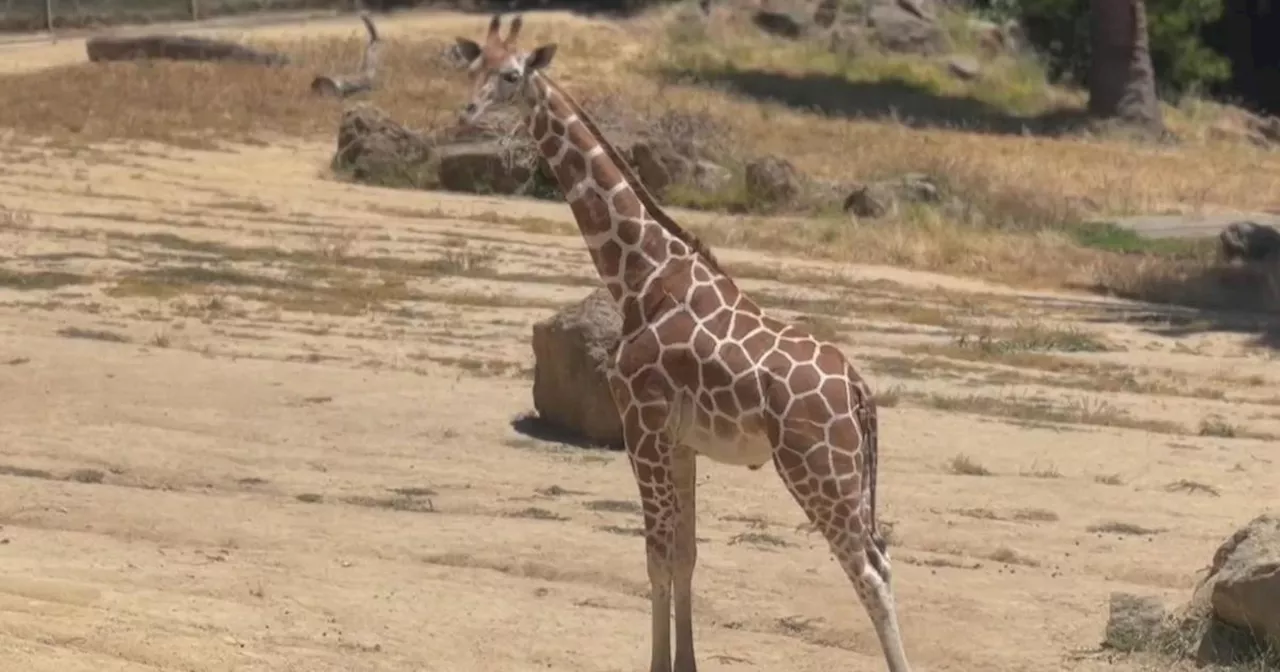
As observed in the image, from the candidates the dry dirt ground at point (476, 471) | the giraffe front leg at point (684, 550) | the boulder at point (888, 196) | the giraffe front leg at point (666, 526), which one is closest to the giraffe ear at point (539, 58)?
the giraffe front leg at point (666, 526)

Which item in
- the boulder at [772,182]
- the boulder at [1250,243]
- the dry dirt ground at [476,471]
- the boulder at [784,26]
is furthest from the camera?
the boulder at [784,26]

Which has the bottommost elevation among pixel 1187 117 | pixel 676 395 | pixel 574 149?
pixel 1187 117

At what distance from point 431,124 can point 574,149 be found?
790 inches

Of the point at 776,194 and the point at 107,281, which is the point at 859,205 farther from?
the point at 107,281

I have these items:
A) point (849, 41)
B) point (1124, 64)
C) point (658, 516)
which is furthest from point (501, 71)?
point (849, 41)

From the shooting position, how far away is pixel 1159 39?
38.3 metres

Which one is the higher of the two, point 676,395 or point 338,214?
point 676,395

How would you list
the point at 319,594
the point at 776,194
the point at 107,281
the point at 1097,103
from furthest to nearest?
1. the point at 1097,103
2. the point at 776,194
3. the point at 107,281
4. the point at 319,594

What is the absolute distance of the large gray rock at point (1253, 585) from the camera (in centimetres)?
851

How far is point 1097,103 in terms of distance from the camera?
34.9 m

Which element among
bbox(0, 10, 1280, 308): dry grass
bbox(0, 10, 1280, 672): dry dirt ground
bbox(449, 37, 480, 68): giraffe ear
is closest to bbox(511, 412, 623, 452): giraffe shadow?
bbox(0, 10, 1280, 672): dry dirt ground

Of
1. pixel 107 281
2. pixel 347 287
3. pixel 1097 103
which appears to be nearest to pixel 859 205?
pixel 347 287

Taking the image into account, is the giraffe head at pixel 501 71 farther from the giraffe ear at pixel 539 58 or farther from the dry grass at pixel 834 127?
the dry grass at pixel 834 127

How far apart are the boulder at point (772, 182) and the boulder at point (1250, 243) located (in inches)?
186
